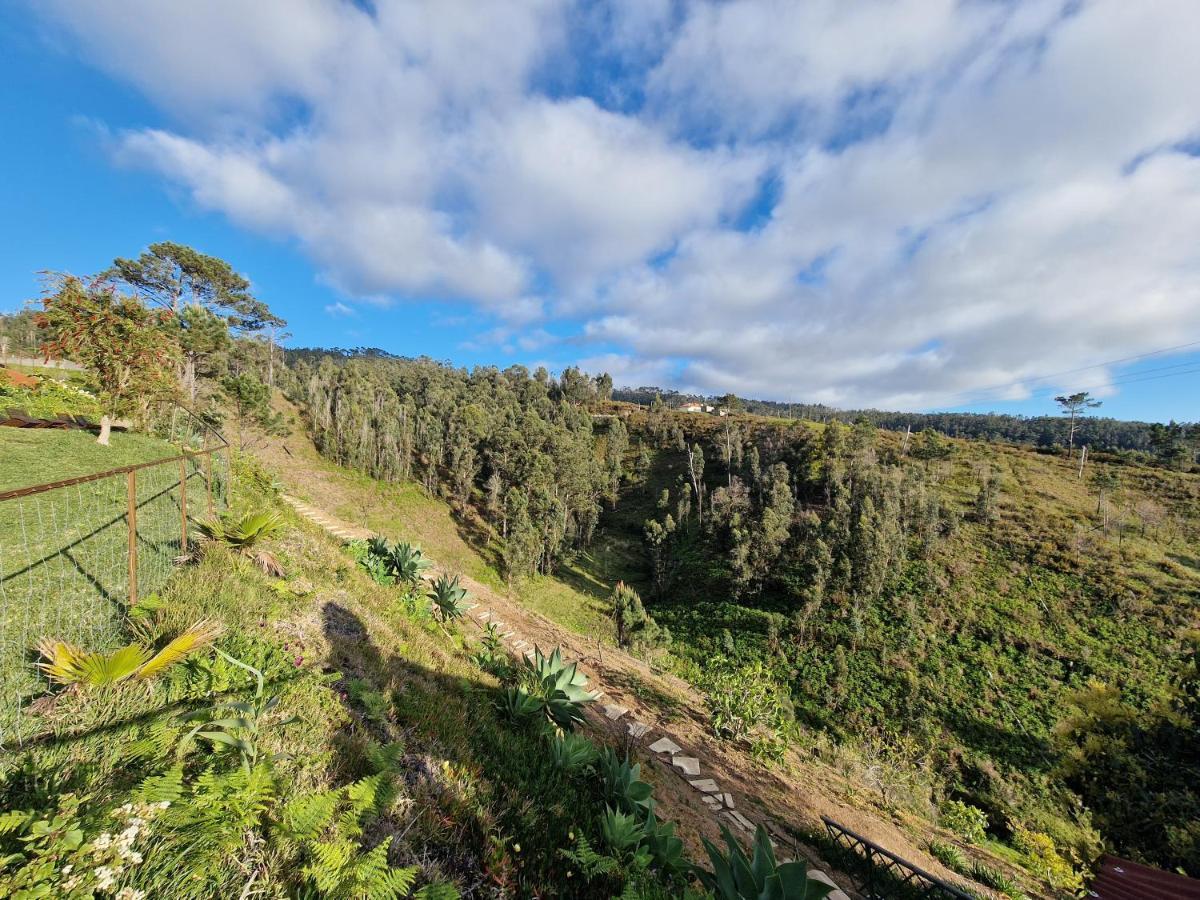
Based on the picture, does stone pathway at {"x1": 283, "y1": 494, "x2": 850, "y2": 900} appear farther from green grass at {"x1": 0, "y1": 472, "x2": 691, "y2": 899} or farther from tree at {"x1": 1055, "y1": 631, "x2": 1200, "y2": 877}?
tree at {"x1": 1055, "y1": 631, "x2": 1200, "y2": 877}

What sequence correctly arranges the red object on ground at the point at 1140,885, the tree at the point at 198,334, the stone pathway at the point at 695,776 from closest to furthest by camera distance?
the stone pathway at the point at 695,776
the red object on ground at the point at 1140,885
the tree at the point at 198,334

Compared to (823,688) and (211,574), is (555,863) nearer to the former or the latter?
(211,574)

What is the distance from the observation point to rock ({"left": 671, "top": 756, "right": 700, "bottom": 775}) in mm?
5735

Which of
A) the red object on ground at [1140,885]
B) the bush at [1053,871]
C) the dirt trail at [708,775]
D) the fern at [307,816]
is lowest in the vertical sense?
the bush at [1053,871]

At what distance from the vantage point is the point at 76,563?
4582 mm

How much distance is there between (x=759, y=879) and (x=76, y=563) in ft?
23.1

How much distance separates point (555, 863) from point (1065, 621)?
3012 cm

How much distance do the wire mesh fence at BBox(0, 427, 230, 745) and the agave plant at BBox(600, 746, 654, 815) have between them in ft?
12.3

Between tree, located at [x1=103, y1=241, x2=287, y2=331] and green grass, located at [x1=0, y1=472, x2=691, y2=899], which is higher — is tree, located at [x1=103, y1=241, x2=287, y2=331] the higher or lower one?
the higher one

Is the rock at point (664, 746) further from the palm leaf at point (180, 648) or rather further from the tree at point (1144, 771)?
the tree at point (1144, 771)

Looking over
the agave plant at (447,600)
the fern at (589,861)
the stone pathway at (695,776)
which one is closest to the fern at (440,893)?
the fern at (589,861)

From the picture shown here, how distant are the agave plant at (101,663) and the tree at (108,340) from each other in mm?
9611

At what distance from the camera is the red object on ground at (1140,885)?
572 cm

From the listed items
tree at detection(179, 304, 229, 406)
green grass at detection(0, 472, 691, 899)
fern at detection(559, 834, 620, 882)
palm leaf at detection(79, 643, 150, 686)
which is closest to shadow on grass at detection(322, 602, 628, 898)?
green grass at detection(0, 472, 691, 899)
